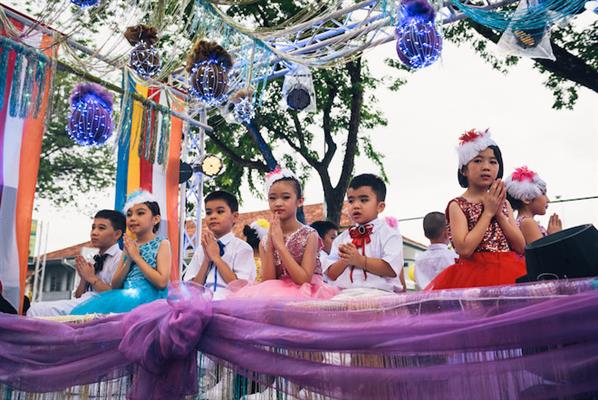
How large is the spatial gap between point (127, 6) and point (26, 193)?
6.08ft

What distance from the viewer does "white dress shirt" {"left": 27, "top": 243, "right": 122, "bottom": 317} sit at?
13.2 feet

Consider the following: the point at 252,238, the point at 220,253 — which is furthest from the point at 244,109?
the point at 220,253

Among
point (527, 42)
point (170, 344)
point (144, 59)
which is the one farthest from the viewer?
point (144, 59)

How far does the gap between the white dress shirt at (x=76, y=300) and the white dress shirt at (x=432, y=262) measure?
7.39 ft

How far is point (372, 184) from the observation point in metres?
3.27

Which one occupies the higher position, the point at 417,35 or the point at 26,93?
the point at 417,35

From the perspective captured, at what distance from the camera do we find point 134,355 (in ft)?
5.87

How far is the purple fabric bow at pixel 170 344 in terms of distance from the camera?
1.74m

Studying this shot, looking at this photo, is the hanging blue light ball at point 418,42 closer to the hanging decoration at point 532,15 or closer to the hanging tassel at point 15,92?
the hanging decoration at point 532,15

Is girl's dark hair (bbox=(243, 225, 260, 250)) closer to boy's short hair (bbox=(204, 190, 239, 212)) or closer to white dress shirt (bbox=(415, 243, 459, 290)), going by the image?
boy's short hair (bbox=(204, 190, 239, 212))

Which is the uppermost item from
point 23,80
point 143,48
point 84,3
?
point 143,48

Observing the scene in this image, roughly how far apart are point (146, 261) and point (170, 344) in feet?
7.04

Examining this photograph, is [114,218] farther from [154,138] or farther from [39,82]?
[154,138]

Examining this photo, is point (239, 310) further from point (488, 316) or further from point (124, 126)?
point (124, 126)
